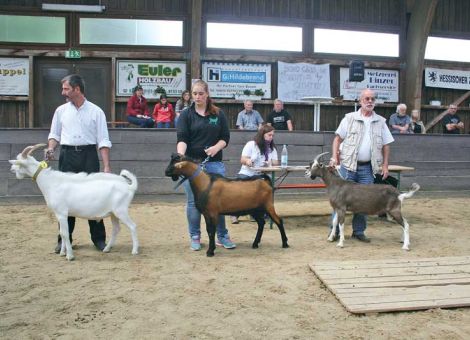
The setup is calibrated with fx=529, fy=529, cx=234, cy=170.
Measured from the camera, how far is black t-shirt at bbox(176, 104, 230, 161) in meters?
5.61

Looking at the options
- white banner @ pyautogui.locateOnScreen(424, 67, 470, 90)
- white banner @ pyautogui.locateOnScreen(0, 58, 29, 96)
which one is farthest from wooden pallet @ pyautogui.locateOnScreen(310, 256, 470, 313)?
white banner @ pyautogui.locateOnScreen(424, 67, 470, 90)

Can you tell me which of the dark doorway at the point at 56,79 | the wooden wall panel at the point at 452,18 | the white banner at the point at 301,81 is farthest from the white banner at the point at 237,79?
the wooden wall panel at the point at 452,18

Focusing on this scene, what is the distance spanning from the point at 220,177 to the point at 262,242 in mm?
1150

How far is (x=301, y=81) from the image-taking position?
1335 centimetres

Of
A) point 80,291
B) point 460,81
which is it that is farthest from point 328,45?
point 80,291

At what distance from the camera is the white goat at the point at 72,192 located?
5.38m

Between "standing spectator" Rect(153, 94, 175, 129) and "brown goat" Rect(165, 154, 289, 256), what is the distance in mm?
6094

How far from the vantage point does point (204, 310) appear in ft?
12.8

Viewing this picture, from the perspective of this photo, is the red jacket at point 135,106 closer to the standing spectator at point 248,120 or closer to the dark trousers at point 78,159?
the standing spectator at point 248,120

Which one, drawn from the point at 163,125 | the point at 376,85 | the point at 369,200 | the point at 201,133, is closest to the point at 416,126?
the point at 376,85

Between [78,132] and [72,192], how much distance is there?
0.63 m

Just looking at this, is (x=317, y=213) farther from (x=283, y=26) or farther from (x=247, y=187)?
(x=283, y=26)

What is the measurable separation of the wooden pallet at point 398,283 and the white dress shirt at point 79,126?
2633mm

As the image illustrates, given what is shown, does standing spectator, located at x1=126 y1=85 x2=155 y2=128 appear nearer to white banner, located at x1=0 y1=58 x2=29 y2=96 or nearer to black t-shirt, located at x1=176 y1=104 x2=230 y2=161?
white banner, located at x1=0 y1=58 x2=29 y2=96
